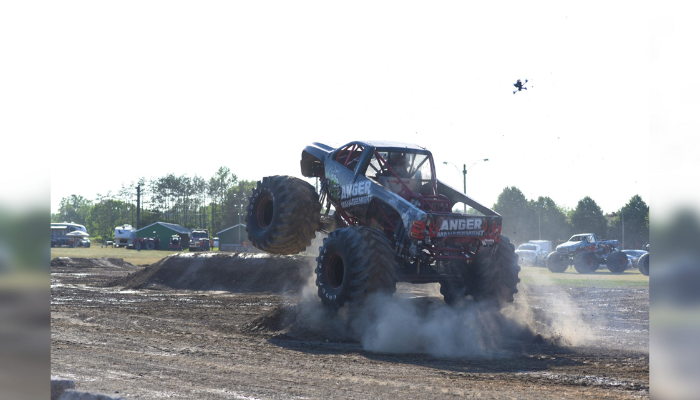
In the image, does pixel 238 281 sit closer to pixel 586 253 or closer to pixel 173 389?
pixel 173 389

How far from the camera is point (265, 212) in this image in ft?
40.8

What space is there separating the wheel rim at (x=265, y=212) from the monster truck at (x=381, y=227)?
0.07ft

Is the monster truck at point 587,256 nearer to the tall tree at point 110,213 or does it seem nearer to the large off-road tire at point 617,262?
the large off-road tire at point 617,262

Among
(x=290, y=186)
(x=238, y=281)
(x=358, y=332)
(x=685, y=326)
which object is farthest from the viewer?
(x=238, y=281)

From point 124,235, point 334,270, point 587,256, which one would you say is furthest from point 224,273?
point 124,235

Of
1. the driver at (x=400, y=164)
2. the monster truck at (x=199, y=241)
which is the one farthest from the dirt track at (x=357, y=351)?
the monster truck at (x=199, y=241)

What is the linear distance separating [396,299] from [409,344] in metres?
0.79

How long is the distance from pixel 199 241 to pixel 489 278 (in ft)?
181

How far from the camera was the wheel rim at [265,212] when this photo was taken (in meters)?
12.3

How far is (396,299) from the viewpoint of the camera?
9.64m

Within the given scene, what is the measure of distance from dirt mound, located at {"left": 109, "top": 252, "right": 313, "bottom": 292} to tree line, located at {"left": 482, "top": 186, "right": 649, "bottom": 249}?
57.5m

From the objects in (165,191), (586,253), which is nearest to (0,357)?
(586,253)

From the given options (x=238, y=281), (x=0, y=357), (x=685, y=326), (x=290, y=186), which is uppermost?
(x=290, y=186)

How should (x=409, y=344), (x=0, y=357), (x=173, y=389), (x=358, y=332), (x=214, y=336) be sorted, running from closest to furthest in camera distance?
1. (x=0, y=357)
2. (x=173, y=389)
3. (x=409, y=344)
4. (x=358, y=332)
5. (x=214, y=336)
